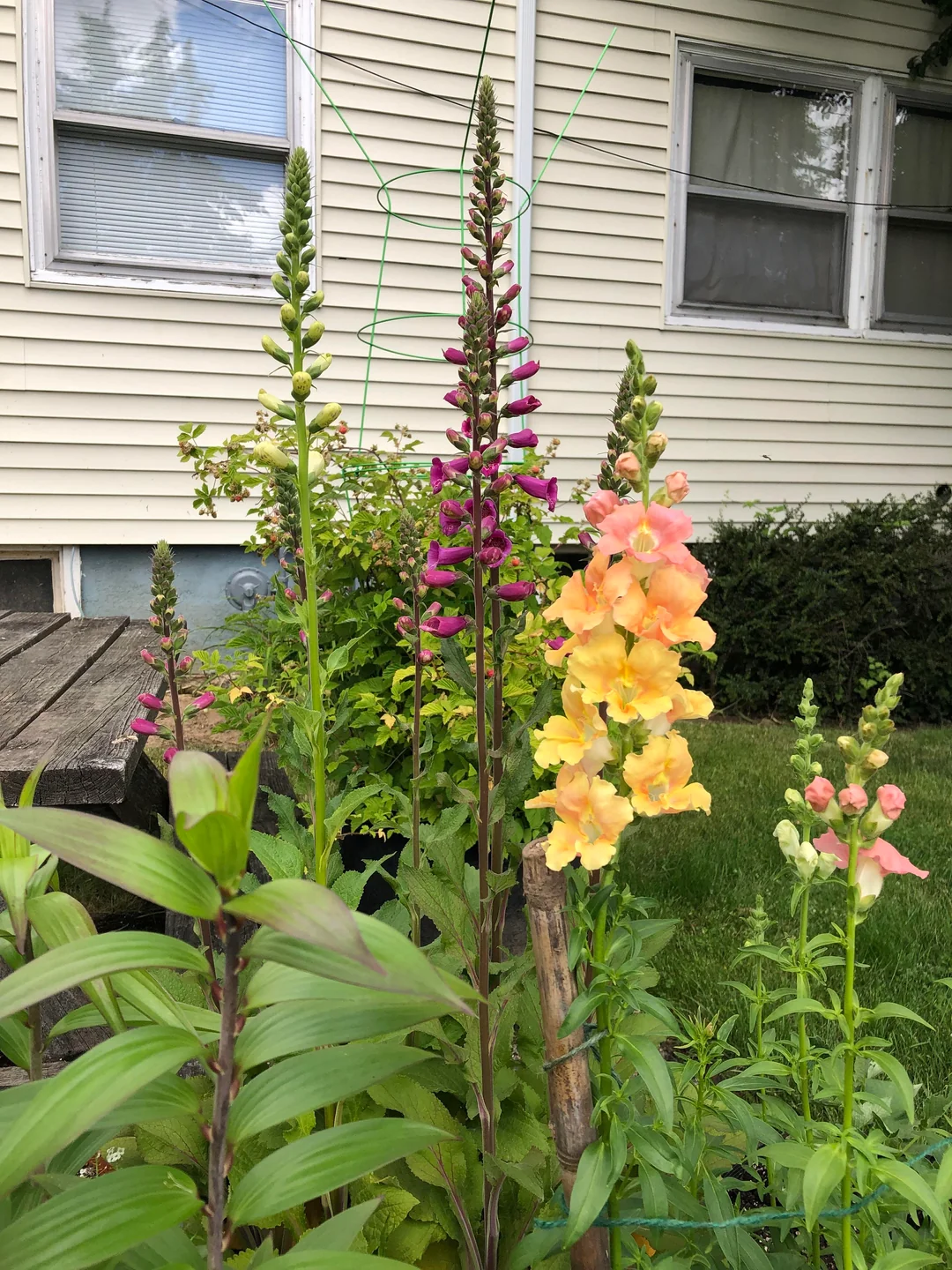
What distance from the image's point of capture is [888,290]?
6.86m

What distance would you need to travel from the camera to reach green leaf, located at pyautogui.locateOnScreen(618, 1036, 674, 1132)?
94cm

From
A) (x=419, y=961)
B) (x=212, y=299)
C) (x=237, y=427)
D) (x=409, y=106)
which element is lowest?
(x=419, y=961)

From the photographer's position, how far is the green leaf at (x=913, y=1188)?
38.6 inches

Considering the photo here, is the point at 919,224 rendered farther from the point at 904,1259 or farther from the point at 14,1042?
the point at 14,1042

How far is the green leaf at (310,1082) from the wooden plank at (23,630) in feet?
8.10

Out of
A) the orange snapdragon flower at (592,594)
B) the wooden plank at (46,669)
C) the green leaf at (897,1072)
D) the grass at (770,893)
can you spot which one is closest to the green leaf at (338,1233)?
Answer: the orange snapdragon flower at (592,594)

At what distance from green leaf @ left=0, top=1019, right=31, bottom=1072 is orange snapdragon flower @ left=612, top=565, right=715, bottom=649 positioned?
2.22 ft

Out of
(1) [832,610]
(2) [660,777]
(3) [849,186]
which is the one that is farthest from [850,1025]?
(3) [849,186]

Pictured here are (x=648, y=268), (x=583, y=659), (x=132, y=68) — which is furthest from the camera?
(x=648, y=268)

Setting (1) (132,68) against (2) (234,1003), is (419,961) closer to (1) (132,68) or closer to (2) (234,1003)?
(2) (234,1003)

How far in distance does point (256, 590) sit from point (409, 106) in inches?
114

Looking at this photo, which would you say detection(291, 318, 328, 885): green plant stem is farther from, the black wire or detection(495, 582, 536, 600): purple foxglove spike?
the black wire

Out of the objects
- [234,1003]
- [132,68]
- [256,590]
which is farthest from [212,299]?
[234,1003]

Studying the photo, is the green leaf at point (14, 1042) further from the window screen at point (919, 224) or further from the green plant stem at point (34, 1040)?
the window screen at point (919, 224)
